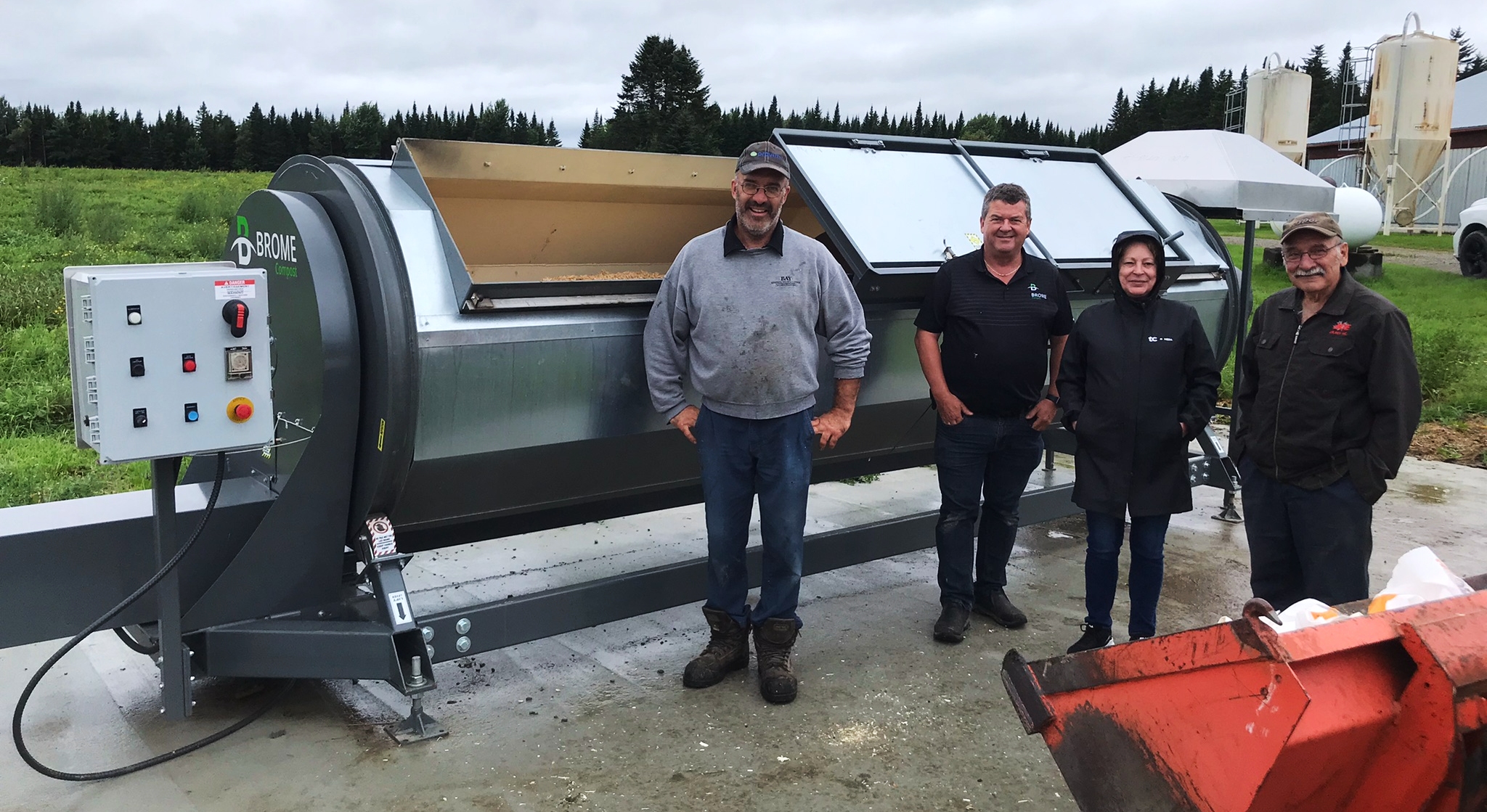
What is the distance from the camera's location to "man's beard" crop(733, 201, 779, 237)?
12.0 feet

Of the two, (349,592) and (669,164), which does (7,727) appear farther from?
(669,164)

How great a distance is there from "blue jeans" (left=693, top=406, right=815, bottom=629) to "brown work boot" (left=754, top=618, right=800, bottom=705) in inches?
1.4

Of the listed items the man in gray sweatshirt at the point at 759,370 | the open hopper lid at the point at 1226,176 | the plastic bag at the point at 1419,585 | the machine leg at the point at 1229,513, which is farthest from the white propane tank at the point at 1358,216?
the plastic bag at the point at 1419,585

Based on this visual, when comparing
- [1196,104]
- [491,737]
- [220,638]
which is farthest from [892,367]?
[1196,104]

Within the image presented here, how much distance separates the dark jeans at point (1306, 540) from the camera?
3.53m

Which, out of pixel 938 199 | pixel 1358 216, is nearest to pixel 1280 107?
pixel 1358 216

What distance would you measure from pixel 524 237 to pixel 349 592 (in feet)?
5.86

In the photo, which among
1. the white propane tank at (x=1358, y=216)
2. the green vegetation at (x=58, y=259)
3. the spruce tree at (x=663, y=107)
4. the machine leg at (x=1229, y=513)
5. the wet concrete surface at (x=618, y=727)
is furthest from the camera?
the spruce tree at (x=663, y=107)

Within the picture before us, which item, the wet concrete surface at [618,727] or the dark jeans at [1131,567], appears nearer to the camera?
the wet concrete surface at [618,727]

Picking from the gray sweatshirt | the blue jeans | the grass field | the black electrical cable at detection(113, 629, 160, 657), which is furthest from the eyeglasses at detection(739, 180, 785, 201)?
the grass field

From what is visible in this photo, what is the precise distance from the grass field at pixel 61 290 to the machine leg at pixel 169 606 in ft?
10.9

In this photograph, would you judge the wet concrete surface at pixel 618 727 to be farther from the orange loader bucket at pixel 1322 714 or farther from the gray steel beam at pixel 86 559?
the orange loader bucket at pixel 1322 714

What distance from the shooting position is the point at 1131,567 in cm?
420

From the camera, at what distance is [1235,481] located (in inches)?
240
